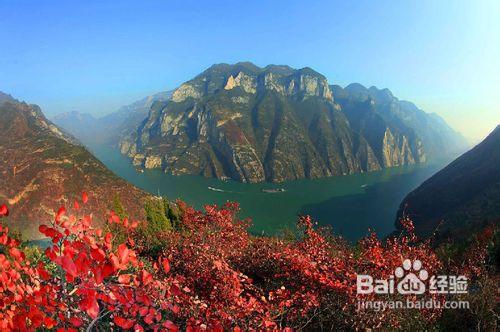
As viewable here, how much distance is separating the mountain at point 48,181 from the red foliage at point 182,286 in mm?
57914

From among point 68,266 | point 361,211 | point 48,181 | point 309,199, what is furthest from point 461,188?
point 48,181

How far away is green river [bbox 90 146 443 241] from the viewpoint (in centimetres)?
10378

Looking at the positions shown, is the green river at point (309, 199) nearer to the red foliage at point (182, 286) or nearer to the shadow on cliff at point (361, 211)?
the shadow on cliff at point (361, 211)

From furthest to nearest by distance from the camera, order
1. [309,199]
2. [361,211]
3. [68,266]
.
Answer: [309,199] < [361,211] < [68,266]

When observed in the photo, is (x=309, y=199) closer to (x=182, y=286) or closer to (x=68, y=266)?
(x=182, y=286)

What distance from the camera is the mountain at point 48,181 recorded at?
71188 millimetres

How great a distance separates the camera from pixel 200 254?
10883mm

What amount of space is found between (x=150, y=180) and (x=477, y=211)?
532 feet

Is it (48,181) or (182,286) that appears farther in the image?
(48,181)

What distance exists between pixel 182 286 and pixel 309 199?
139 meters

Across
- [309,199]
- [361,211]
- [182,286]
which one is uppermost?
[182,286]

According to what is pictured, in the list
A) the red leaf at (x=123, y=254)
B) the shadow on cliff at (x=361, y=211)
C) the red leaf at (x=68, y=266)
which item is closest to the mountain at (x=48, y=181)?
the shadow on cliff at (x=361, y=211)

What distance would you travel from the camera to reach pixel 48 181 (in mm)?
80938

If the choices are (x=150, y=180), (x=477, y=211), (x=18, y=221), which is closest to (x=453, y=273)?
(x=477, y=211)
